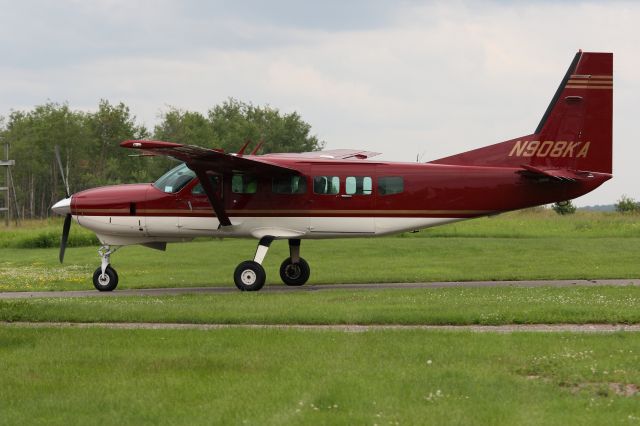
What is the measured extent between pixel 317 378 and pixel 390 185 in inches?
522

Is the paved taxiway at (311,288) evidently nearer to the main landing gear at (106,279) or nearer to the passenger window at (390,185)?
the main landing gear at (106,279)

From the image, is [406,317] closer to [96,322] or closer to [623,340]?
[623,340]

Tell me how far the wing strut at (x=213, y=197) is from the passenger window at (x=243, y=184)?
477 millimetres

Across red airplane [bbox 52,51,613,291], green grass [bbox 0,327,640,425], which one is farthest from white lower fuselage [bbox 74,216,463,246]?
green grass [bbox 0,327,640,425]

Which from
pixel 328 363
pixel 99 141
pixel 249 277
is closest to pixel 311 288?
pixel 249 277

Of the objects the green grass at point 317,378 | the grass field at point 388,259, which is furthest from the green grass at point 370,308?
the grass field at point 388,259

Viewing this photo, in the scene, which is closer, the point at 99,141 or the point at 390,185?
the point at 390,185

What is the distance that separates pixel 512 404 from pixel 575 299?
9151 millimetres

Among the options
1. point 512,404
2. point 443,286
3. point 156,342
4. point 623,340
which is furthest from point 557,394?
point 443,286

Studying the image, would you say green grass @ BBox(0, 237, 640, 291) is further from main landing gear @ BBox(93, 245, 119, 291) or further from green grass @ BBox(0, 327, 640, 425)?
green grass @ BBox(0, 327, 640, 425)

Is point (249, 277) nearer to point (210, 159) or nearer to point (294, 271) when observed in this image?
point (294, 271)

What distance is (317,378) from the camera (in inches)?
419

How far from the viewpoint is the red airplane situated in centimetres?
2325

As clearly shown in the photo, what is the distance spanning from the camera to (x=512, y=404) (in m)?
9.44
